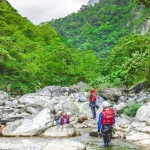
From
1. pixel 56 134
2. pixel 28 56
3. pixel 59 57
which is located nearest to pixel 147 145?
pixel 56 134

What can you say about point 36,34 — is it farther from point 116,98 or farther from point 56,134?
point 56,134

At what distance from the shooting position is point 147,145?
1207cm

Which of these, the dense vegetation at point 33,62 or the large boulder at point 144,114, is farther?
the dense vegetation at point 33,62

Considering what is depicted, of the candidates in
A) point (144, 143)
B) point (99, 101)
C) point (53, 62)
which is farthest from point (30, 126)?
point (53, 62)

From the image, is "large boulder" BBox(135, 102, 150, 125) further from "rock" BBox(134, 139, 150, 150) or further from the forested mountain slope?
the forested mountain slope

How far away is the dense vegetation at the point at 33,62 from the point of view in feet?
114

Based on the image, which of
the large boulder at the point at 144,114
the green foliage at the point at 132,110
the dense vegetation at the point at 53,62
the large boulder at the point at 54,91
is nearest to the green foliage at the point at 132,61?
the dense vegetation at the point at 53,62

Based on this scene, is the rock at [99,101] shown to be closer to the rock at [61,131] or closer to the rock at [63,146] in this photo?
the rock at [61,131]

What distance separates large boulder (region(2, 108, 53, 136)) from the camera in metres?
15.0

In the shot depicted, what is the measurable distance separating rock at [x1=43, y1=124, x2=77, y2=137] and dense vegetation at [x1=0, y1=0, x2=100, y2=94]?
17354 mm

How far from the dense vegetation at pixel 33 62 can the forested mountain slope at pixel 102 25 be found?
54155 mm

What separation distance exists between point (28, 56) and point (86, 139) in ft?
85.9

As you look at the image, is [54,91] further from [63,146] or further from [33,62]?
[63,146]

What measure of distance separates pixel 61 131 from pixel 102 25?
415ft
